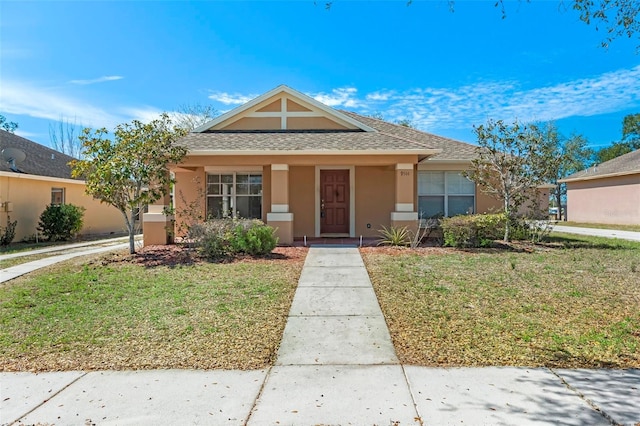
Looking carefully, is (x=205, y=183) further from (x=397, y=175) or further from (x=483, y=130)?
(x=483, y=130)

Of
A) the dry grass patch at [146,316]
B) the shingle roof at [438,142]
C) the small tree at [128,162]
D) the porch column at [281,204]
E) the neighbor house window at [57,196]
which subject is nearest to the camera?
the dry grass patch at [146,316]

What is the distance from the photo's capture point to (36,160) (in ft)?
59.9

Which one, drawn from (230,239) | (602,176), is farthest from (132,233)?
(602,176)

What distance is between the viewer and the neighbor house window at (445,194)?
586 inches

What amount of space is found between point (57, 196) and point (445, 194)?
1710 cm

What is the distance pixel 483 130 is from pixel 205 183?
959cm

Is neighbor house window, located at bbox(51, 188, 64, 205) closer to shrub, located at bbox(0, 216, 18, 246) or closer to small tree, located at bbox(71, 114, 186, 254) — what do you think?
shrub, located at bbox(0, 216, 18, 246)

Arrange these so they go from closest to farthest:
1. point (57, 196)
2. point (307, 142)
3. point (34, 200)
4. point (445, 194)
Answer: point (307, 142) → point (445, 194) → point (34, 200) → point (57, 196)

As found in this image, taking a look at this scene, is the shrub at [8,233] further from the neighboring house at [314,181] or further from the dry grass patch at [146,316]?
the dry grass patch at [146,316]

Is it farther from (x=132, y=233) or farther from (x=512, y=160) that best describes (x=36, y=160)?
(x=512, y=160)

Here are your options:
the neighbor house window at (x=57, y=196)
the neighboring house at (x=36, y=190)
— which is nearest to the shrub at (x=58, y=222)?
the neighboring house at (x=36, y=190)

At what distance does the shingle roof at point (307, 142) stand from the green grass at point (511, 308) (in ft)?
12.9

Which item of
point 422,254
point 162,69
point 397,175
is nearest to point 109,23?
point 162,69

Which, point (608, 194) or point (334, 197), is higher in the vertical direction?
point (608, 194)
